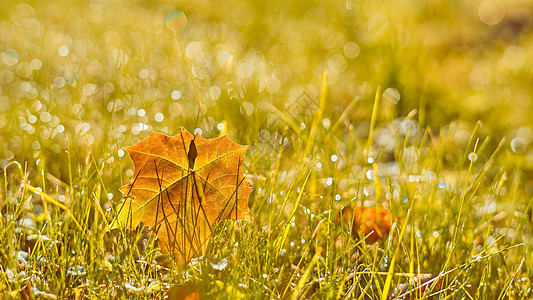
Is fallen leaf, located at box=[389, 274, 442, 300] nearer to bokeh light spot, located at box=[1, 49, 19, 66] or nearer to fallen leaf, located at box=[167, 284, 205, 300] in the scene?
fallen leaf, located at box=[167, 284, 205, 300]

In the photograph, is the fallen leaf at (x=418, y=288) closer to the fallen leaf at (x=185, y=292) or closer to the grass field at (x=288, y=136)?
the grass field at (x=288, y=136)

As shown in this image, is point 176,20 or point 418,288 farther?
point 176,20

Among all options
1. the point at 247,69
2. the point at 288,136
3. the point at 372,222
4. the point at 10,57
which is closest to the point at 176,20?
the point at 10,57

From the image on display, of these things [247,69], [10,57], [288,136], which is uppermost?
[10,57]

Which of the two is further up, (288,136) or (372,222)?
(288,136)

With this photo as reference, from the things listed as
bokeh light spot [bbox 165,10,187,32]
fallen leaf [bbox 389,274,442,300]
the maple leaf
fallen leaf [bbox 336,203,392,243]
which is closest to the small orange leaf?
fallen leaf [bbox 336,203,392,243]

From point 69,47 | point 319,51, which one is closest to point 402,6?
point 319,51

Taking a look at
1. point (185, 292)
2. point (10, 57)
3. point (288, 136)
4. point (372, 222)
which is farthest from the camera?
point (10, 57)

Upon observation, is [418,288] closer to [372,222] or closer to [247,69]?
[372,222]
